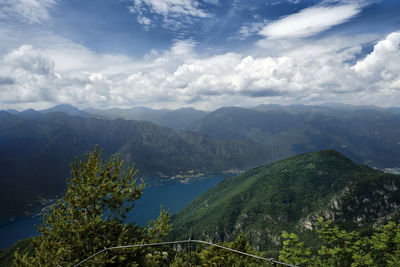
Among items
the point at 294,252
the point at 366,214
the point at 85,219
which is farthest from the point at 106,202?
the point at 366,214

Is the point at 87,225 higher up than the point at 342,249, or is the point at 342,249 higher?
the point at 87,225

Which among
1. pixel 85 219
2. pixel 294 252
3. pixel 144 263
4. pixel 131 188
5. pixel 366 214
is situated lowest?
pixel 366 214

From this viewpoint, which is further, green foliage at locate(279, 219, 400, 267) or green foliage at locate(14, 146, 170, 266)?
green foliage at locate(279, 219, 400, 267)

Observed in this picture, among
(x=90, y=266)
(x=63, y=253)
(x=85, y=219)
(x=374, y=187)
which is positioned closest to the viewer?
(x=90, y=266)

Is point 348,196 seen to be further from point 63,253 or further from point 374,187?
point 63,253

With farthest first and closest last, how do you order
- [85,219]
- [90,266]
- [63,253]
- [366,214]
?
[366,214] → [85,219] → [63,253] → [90,266]

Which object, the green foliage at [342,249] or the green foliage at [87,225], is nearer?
the green foliage at [87,225]

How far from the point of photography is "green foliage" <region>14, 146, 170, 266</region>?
13.4 meters

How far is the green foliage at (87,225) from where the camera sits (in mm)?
13359

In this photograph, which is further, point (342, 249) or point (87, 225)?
point (342, 249)

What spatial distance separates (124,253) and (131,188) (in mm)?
4711

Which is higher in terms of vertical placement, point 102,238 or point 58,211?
point 58,211

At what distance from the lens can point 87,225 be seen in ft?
45.2

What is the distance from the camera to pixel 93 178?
1484 cm
